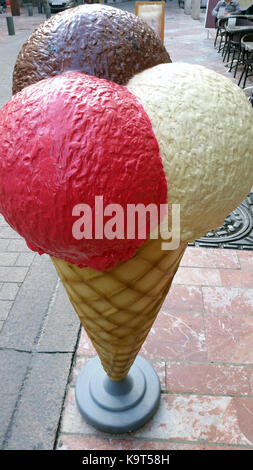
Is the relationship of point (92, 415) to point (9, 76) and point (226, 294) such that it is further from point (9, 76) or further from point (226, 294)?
point (9, 76)

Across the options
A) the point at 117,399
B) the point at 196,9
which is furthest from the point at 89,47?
the point at 196,9

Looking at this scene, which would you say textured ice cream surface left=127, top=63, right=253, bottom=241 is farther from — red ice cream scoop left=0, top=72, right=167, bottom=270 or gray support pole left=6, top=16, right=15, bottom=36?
gray support pole left=6, top=16, right=15, bottom=36

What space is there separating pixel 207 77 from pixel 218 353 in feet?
5.00

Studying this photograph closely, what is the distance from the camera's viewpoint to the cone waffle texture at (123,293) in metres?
0.90

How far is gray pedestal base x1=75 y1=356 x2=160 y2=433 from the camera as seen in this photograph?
1569 millimetres

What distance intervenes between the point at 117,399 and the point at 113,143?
133 centimetres

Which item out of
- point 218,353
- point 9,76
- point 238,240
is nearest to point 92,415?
point 218,353

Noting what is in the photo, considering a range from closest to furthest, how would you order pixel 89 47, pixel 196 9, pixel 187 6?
pixel 89 47 → pixel 196 9 → pixel 187 6

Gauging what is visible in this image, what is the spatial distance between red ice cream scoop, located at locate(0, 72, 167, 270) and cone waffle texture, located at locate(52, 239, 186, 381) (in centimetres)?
22

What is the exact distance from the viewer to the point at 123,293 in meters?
0.97

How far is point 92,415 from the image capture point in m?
1.58

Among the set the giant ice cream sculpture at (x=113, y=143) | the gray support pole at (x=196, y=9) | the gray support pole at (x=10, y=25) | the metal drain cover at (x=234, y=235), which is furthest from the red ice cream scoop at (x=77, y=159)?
the gray support pole at (x=196, y=9)
